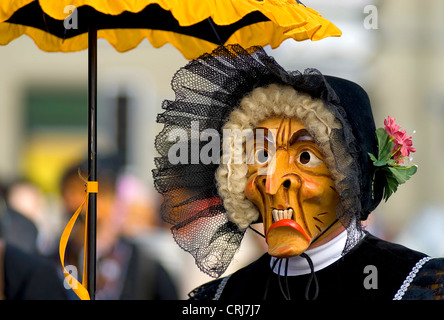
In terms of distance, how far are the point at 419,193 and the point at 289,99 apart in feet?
36.5

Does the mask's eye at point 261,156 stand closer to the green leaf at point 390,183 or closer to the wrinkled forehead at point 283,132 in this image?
the wrinkled forehead at point 283,132

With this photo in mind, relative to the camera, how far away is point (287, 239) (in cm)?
278

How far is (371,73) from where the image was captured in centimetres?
1401

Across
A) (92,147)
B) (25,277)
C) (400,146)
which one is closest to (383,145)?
(400,146)

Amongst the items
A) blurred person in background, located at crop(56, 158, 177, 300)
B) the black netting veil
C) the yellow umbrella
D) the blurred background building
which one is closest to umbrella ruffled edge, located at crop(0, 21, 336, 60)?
the yellow umbrella

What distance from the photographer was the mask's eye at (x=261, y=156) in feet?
9.68

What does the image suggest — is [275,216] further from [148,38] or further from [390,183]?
[148,38]

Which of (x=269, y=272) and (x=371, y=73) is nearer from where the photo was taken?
(x=269, y=272)

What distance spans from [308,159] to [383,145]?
0.30 m
